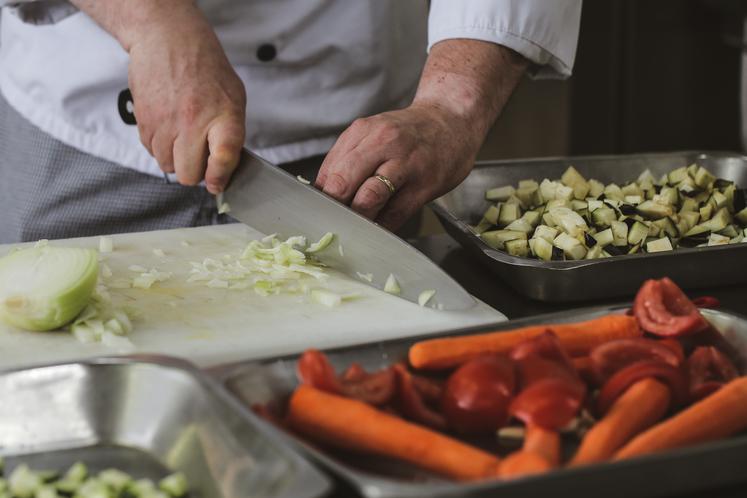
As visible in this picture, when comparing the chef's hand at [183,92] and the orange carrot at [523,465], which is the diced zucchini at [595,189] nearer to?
the chef's hand at [183,92]

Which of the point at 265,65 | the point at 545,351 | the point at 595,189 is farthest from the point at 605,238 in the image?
the point at 265,65

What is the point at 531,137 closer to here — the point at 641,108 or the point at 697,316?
the point at 641,108

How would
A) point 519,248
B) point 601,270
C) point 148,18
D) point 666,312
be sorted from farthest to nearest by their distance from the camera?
point 148,18, point 519,248, point 601,270, point 666,312

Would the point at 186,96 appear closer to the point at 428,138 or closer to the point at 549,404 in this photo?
the point at 428,138

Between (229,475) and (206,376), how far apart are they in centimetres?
10

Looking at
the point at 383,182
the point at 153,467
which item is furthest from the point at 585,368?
the point at 383,182

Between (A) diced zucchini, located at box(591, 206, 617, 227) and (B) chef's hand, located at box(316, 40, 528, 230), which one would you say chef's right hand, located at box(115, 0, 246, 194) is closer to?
(B) chef's hand, located at box(316, 40, 528, 230)

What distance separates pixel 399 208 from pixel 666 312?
0.56 metres

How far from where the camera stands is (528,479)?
724 millimetres

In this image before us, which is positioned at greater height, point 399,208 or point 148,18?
point 148,18

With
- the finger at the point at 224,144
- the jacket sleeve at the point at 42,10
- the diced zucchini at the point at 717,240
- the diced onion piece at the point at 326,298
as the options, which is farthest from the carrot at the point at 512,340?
the jacket sleeve at the point at 42,10

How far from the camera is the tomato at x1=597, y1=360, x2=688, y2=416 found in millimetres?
929

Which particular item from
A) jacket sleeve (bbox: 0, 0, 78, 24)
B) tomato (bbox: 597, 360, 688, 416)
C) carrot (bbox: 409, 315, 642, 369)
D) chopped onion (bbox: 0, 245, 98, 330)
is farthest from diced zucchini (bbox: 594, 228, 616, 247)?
jacket sleeve (bbox: 0, 0, 78, 24)

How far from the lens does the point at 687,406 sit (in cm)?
96
